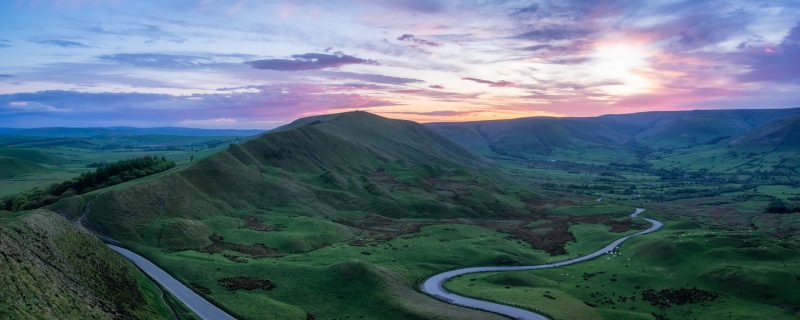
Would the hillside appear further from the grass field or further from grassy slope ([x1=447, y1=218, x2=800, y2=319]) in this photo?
grassy slope ([x1=447, y1=218, x2=800, y2=319])

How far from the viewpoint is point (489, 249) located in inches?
5428

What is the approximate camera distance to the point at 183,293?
82.4m

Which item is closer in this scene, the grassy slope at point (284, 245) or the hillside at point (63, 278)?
the hillside at point (63, 278)

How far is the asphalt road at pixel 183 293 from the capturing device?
75.2 metres

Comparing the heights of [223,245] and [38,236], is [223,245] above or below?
below

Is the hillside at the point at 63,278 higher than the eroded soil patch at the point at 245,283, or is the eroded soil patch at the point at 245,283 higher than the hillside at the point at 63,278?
the hillside at the point at 63,278

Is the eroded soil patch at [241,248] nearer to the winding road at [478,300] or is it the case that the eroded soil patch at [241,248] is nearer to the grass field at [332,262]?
the grass field at [332,262]

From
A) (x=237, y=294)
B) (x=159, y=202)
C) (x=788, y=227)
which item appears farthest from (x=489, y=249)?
(x=788, y=227)

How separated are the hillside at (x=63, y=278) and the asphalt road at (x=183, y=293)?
4.14 meters

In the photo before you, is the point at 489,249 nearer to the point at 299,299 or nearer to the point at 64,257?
the point at 299,299

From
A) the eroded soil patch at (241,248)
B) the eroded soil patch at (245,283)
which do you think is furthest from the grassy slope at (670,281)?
the eroded soil patch at (241,248)

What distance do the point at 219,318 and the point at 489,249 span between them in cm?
8162

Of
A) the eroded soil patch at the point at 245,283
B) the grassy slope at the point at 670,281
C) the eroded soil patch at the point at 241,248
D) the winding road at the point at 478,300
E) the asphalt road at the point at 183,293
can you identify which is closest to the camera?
the asphalt road at the point at 183,293

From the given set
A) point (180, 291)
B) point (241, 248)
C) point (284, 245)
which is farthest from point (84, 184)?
point (180, 291)
